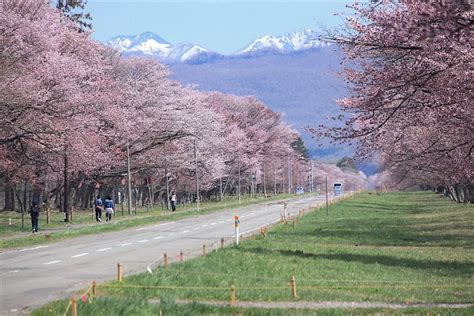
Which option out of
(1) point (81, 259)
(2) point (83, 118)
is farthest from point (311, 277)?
(2) point (83, 118)

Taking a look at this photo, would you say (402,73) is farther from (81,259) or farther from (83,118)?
(83,118)

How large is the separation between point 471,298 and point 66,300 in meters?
8.09

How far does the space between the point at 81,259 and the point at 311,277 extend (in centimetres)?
782

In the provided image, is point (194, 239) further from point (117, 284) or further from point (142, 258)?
point (117, 284)

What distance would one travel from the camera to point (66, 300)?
1352cm

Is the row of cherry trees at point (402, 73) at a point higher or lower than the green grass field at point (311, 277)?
higher

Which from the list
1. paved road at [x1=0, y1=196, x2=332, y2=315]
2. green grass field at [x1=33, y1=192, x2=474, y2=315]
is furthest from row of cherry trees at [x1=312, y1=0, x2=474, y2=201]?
Result: paved road at [x1=0, y1=196, x2=332, y2=315]

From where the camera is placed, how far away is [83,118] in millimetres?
41156

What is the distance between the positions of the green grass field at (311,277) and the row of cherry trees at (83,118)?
455 inches

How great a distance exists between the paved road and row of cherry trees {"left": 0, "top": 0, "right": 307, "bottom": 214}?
5.94 meters

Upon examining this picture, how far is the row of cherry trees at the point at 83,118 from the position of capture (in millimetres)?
34219

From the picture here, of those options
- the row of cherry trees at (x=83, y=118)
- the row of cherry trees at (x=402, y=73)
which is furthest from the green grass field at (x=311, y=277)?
the row of cherry trees at (x=83, y=118)

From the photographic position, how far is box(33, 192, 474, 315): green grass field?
13.1m

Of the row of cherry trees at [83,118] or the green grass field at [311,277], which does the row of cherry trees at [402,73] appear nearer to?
the green grass field at [311,277]
